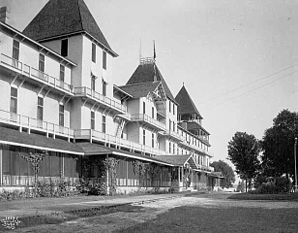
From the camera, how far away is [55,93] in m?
33.2

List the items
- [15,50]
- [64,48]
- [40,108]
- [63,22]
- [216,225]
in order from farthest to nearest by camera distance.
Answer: [63,22] < [64,48] < [40,108] < [15,50] < [216,225]

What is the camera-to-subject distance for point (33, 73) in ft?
97.9

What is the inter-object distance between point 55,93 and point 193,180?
123 feet

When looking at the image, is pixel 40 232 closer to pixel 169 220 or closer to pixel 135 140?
pixel 169 220

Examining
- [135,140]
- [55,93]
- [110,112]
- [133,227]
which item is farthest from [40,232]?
[135,140]

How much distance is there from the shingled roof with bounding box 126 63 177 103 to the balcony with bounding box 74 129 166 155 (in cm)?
1289

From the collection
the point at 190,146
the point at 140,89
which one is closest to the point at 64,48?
the point at 140,89

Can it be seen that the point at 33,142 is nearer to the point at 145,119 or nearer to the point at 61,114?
the point at 61,114

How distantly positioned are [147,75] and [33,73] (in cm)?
3178

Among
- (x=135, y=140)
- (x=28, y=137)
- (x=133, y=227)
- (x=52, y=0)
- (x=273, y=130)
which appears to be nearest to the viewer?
(x=133, y=227)

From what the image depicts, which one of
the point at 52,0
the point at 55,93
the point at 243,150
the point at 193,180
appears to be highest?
the point at 52,0

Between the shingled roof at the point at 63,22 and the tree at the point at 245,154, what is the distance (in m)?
37.1

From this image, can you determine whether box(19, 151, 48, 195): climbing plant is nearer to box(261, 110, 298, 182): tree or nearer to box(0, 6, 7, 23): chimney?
box(0, 6, 7, 23): chimney

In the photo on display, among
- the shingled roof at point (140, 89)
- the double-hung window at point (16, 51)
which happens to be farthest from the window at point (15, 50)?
the shingled roof at point (140, 89)
